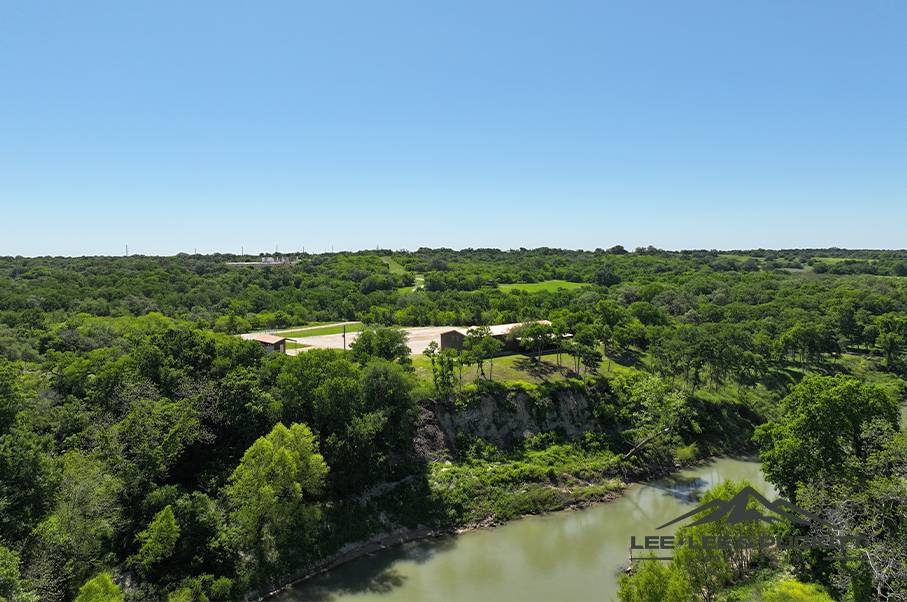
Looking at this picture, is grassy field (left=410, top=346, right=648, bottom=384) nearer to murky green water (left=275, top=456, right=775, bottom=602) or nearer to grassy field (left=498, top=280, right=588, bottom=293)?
murky green water (left=275, top=456, right=775, bottom=602)

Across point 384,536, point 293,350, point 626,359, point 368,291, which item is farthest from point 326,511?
point 368,291

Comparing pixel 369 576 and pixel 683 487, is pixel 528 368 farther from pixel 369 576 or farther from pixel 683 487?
pixel 369 576

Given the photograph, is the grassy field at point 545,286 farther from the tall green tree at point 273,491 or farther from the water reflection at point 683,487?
the tall green tree at point 273,491

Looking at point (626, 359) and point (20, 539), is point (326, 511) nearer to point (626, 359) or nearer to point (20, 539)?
point (20, 539)

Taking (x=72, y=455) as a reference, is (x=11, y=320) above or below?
above

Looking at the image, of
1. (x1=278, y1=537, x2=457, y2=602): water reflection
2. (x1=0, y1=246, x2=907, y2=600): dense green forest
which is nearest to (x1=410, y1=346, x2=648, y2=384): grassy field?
(x1=0, y1=246, x2=907, y2=600): dense green forest

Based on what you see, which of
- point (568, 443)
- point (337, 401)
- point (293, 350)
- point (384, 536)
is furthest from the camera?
point (293, 350)
